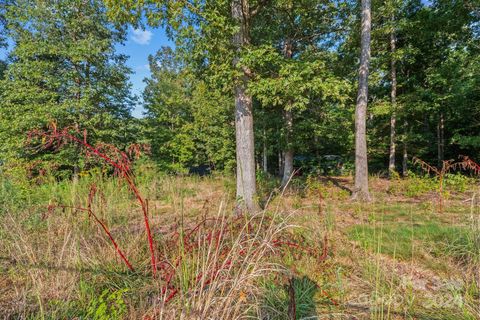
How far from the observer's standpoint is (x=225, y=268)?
1538 mm

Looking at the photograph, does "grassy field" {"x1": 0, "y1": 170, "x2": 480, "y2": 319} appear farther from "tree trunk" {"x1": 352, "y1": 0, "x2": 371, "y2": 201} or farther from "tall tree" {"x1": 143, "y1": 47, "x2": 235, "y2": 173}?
"tall tree" {"x1": 143, "y1": 47, "x2": 235, "y2": 173}

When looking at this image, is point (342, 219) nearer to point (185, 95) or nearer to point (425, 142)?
point (425, 142)

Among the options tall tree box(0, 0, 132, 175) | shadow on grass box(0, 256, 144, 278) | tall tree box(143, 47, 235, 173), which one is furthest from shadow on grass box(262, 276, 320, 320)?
tall tree box(143, 47, 235, 173)

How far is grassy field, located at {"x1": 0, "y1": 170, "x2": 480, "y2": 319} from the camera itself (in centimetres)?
135

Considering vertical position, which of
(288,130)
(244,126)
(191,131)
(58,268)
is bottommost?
(58,268)

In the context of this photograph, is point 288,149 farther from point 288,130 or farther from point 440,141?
point 440,141

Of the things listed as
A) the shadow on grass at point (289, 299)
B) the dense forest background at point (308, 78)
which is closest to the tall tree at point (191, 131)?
the dense forest background at point (308, 78)

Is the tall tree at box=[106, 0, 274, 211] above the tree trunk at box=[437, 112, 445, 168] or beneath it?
above

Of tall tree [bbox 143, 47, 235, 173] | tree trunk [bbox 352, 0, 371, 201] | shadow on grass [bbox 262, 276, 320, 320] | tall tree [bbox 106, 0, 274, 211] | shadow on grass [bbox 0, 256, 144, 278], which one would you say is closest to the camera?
shadow on grass [bbox 262, 276, 320, 320]

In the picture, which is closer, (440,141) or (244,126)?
(244,126)

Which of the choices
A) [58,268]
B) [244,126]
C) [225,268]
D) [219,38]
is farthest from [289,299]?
[219,38]

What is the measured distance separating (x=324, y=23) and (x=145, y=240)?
715 cm

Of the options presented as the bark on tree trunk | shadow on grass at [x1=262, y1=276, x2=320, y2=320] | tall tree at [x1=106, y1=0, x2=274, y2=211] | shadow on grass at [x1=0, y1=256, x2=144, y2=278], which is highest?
tall tree at [x1=106, y1=0, x2=274, y2=211]

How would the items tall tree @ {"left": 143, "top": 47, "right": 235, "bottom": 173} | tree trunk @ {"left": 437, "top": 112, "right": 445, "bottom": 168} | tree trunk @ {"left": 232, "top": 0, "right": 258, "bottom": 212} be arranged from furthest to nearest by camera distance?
tall tree @ {"left": 143, "top": 47, "right": 235, "bottom": 173}
tree trunk @ {"left": 437, "top": 112, "right": 445, "bottom": 168}
tree trunk @ {"left": 232, "top": 0, "right": 258, "bottom": 212}
